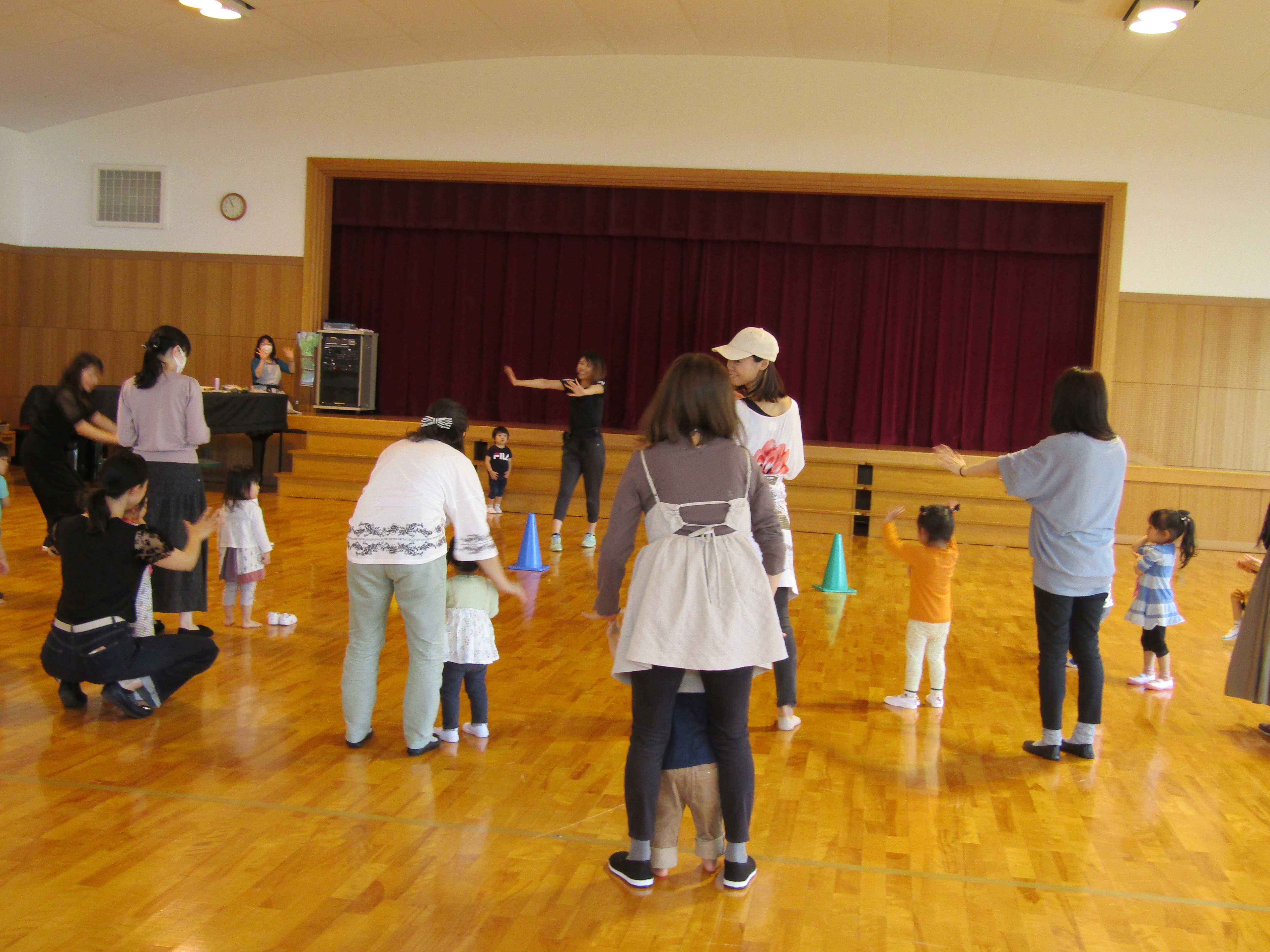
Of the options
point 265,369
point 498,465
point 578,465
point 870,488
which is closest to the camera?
point 578,465

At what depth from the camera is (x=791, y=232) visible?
422 inches

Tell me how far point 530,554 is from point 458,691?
3.31 m

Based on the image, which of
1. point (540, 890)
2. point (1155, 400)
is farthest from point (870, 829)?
point (1155, 400)

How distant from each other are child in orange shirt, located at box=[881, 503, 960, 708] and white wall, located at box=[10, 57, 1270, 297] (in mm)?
6925

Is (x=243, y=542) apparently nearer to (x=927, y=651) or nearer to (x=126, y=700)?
(x=126, y=700)

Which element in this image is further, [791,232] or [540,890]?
[791,232]

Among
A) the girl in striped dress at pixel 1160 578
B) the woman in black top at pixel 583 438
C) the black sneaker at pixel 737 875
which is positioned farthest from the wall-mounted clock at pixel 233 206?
the black sneaker at pixel 737 875

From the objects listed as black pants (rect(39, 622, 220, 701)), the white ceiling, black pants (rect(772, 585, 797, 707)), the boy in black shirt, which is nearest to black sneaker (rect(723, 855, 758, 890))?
black pants (rect(772, 585, 797, 707))

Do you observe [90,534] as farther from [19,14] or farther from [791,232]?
[791,232]

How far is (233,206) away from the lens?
36.1 ft

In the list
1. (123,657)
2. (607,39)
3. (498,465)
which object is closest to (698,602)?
(123,657)

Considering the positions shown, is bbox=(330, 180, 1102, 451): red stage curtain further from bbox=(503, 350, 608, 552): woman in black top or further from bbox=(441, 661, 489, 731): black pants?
bbox=(441, 661, 489, 731): black pants

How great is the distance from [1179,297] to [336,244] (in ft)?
27.5

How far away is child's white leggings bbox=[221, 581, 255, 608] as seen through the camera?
486 centimetres
